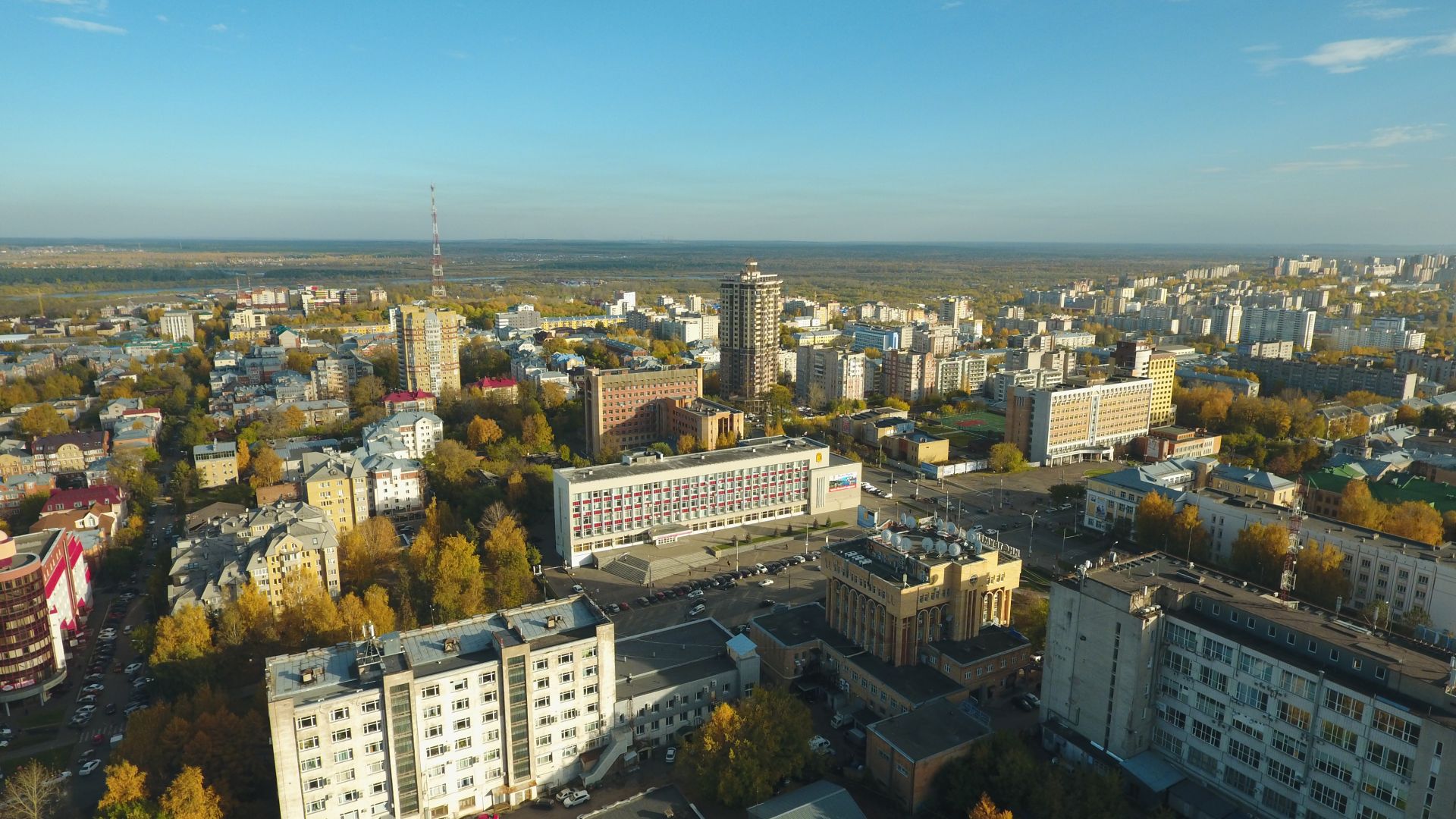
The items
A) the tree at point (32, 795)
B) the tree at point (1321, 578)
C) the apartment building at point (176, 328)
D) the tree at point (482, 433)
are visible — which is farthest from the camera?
the apartment building at point (176, 328)

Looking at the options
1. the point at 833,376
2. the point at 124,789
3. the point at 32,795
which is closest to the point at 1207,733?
the point at 124,789

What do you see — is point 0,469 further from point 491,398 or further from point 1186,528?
point 1186,528

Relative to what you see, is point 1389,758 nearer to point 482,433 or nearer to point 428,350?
point 482,433

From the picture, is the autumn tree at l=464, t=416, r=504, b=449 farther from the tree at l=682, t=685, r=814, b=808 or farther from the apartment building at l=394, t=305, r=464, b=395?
the tree at l=682, t=685, r=814, b=808

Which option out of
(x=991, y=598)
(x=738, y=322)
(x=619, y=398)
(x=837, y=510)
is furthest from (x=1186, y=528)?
(x=738, y=322)

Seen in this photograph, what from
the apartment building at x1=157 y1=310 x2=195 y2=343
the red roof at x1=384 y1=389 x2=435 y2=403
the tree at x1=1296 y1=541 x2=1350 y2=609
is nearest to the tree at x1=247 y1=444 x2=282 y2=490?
the red roof at x1=384 y1=389 x2=435 y2=403

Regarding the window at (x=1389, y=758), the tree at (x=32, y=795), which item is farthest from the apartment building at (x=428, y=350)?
the window at (x=1389, y=758)

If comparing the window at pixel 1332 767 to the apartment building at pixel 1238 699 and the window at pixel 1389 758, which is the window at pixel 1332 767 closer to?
the apartment building at pixel 1238 699
